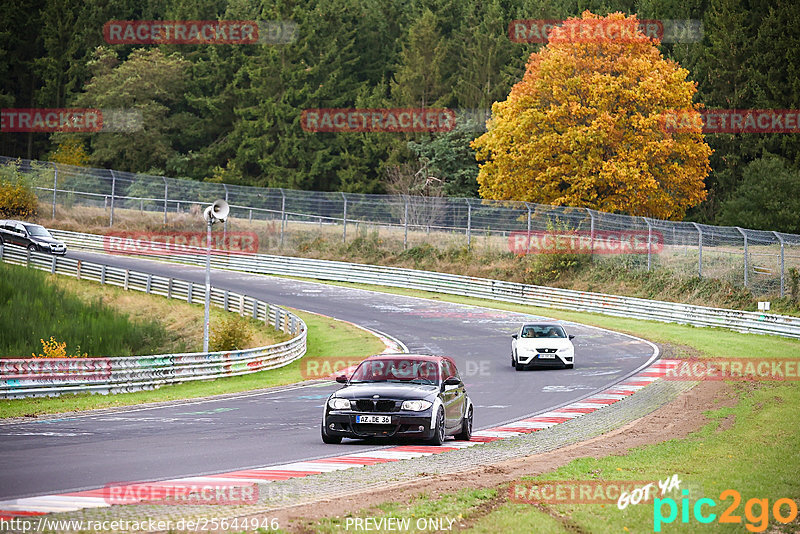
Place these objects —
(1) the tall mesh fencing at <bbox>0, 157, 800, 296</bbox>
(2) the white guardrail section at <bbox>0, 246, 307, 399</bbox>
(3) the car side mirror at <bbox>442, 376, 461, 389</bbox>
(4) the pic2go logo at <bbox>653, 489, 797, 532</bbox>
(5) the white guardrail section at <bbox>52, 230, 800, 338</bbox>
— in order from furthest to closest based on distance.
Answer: (1) the tall mesh fencing at <bbox>0, 157, 800, 296</bbox> < (5) the white guardrail section at <bbox>52, 230, 800, 338</bbox> < (2) the white guardrail section at <bbox>0, 246, 307, 399</bbox> < (3) the car side mirror at <bbox>442, 376, 461, 389</bbox> < (4) the pic2go logo at <bbox>653, 489, 797, 532</bbox>

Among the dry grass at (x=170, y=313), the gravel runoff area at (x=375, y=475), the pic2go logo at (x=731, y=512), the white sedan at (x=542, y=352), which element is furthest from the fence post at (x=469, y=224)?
the pic2go logo at (x=731, y=512)

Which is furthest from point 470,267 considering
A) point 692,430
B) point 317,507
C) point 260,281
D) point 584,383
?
point 317,507

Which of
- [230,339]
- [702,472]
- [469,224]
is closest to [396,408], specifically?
[702,472]

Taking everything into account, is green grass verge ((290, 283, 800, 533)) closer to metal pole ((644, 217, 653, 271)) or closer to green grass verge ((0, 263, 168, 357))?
green grass verge ((0, 263, 168, 357))

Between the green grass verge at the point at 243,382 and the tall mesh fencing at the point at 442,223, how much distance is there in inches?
594

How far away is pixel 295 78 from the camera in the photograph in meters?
86.5

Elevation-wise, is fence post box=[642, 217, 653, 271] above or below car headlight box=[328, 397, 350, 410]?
above

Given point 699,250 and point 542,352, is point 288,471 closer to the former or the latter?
point 542,352

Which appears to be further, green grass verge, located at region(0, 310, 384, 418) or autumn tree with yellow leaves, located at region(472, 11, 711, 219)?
autumn tree with yellow leaves, located at region(472, 11, 711, 219)

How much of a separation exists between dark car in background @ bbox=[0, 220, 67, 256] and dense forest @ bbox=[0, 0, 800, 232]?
29662 millimetres

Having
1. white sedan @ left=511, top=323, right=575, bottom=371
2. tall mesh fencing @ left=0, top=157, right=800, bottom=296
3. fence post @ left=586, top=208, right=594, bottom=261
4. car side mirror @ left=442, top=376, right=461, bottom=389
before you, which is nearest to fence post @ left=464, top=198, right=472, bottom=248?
tall mesh fencing @ left=0, top=157, right=800, bottom=296

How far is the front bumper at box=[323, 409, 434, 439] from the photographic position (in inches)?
590

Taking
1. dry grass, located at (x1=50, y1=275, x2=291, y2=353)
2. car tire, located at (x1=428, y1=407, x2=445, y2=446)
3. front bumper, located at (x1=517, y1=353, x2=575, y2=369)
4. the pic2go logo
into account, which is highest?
the pic2go logo

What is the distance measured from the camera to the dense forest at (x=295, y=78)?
258 feet
